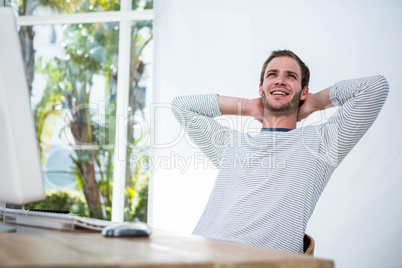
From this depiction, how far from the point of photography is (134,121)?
11.9 feet

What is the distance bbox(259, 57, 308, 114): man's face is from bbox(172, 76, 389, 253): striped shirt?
0.70 feet

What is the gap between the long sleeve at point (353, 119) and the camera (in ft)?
5.94

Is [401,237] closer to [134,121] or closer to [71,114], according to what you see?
[134,121]

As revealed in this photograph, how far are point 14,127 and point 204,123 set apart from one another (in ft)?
4.89

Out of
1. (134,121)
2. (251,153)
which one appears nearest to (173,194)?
(134,121)

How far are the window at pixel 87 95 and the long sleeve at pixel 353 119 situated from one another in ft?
6.68

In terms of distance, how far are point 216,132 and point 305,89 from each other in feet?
1.73

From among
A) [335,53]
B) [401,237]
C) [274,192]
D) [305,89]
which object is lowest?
[401,237]

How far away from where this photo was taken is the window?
364 centimetres

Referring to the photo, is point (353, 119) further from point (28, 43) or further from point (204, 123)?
point (28, 43)

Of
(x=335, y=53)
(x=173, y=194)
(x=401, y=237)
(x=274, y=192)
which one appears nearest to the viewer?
(x=274, y=192)

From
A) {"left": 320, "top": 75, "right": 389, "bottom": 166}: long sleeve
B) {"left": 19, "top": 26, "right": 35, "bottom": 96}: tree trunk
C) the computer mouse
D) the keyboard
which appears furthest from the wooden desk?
{"left": 19, "top": 26, "right": 35, "bottom": 96}: tree trunk

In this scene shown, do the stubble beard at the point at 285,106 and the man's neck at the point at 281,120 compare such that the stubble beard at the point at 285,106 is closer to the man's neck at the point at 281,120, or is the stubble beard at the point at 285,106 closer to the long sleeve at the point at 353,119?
the man's neck at the point at 281,120

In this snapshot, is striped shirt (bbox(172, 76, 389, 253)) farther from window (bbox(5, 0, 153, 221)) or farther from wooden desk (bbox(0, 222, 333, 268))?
window (bbox(5, 0, 153, 221))
